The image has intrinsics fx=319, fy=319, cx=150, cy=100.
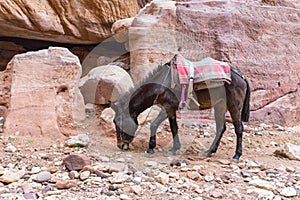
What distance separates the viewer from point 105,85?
596 cm

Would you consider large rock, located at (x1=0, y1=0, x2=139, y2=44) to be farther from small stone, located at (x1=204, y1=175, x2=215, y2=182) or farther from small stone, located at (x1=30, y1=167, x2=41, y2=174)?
small stone, located at (x1=204, y1=175, x2=215, y2=182)

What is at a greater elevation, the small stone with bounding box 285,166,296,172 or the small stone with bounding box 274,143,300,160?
the small stone with bounding box 285,166,296,172

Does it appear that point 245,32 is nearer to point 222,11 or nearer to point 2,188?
point 222,11

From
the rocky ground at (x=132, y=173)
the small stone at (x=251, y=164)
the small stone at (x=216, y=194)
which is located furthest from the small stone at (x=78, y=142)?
the small stone at (x=251, y=164)

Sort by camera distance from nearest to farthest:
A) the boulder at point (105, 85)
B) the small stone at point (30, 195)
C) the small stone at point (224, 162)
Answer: the small stone at point (30, 195) → the small stone at point (224, 162) → the boulder at point (105, 85)

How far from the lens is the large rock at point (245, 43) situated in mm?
6113

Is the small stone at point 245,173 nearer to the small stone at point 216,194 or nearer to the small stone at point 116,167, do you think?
the small stone at point 216,194

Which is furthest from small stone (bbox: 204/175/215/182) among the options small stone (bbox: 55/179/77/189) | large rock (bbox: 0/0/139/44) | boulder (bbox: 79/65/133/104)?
large rock (bbox: 0/0/139/44)

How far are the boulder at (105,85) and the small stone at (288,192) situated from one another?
3.25 meters

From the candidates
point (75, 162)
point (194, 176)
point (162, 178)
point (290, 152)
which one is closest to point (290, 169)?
point (290, 152)

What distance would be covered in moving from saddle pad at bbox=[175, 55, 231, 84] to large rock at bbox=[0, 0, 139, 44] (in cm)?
480

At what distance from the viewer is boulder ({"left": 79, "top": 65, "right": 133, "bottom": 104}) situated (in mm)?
5742

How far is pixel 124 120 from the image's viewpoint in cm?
421

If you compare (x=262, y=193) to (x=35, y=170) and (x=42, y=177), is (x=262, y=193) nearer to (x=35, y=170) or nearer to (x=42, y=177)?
A: (x=42, y=177)
